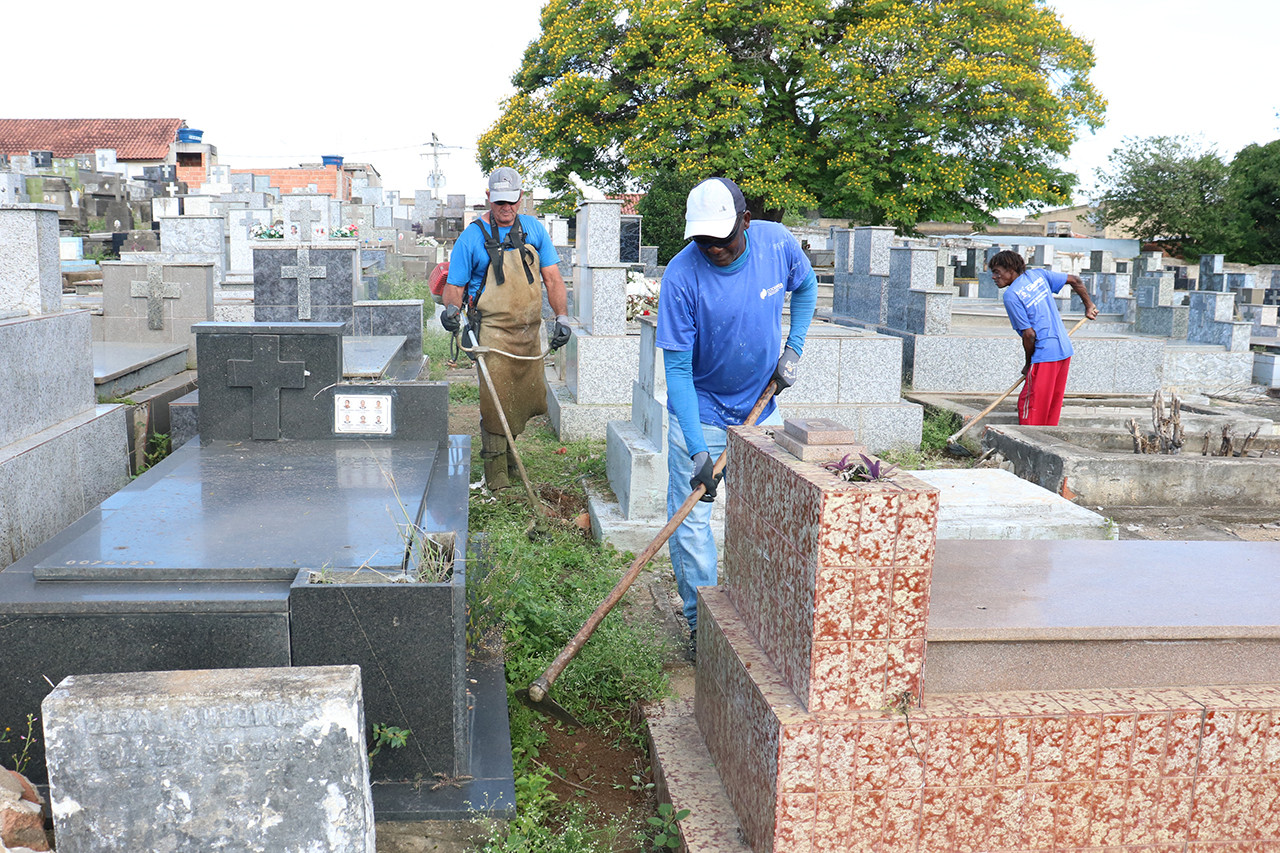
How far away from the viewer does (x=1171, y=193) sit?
103 ft

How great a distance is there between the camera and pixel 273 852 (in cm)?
203

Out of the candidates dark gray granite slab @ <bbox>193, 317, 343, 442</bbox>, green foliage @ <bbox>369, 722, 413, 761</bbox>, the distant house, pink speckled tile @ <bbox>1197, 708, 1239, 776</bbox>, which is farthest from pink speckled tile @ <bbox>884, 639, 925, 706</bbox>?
the distant house

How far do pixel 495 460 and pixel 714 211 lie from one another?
131 inches

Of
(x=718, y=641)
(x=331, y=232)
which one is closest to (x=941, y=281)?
(x=331, y=232)

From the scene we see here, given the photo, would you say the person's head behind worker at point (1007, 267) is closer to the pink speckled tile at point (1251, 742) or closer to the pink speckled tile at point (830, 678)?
the pink speckled tile at point (1251, 742)

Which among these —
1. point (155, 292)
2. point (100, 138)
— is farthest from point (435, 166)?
point (155, 292)

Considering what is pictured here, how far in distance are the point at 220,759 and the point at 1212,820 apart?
2.20 meters

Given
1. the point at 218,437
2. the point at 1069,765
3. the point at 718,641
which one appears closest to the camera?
the point at 1069,765

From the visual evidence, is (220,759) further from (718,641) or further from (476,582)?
(476,582)

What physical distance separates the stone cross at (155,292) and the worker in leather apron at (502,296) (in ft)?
12.8

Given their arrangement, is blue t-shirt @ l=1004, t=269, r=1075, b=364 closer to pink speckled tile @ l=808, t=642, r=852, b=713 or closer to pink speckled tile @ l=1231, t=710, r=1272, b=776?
pink speckled tile @ l=1231, t=710, r=1272, b=776

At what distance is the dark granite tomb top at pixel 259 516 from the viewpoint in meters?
2.83

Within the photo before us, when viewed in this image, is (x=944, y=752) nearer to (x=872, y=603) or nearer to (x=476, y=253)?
(x=872, y=603)

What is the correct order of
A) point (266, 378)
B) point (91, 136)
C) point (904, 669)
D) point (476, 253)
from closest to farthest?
point (904, 669), point (266, 378), point (476, 253), point (91, 136)
